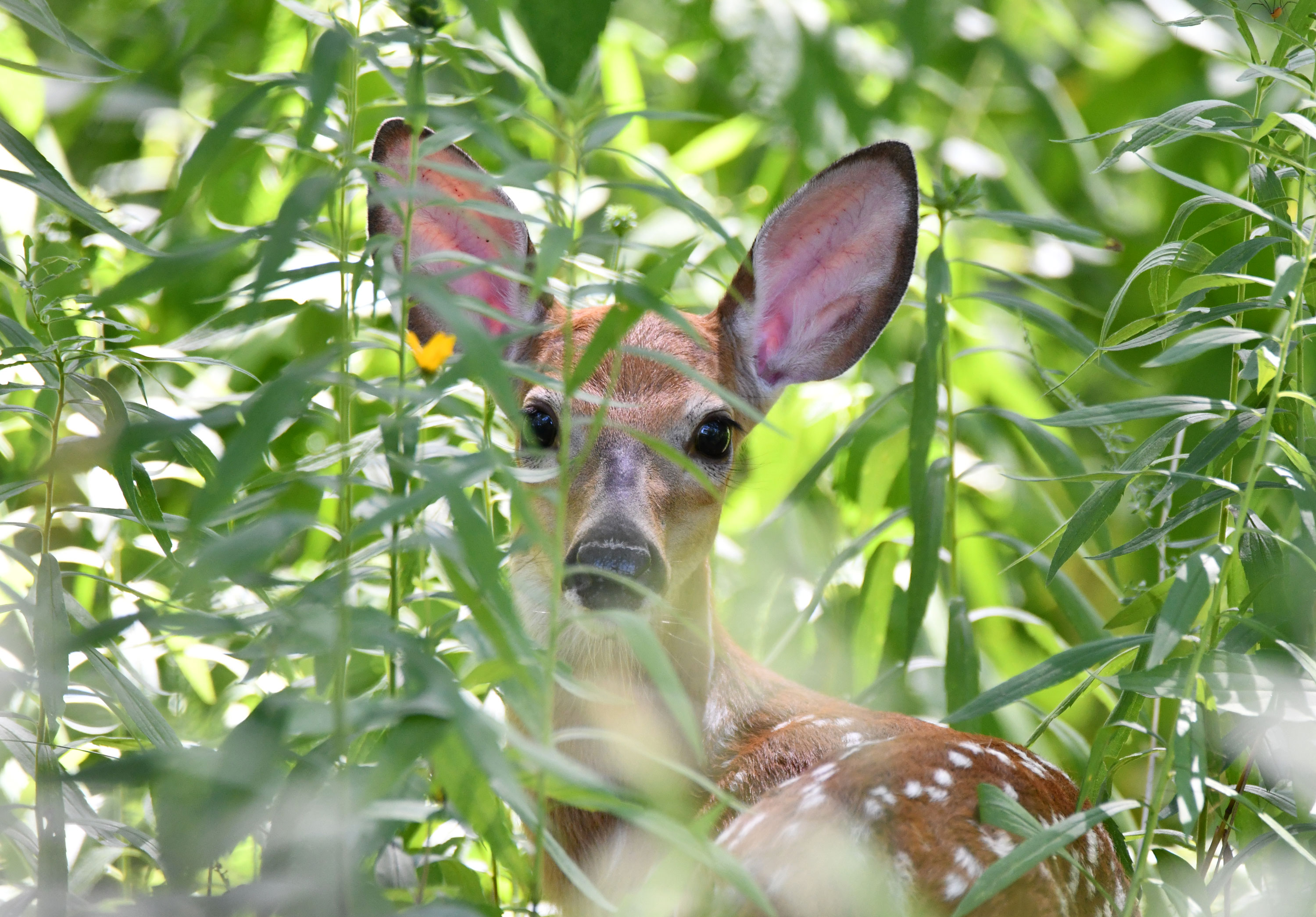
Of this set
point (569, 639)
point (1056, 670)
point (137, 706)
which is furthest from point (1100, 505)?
point (137, 706)

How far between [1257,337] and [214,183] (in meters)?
2.83

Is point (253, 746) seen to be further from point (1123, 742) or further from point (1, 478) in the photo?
point (1, 478)

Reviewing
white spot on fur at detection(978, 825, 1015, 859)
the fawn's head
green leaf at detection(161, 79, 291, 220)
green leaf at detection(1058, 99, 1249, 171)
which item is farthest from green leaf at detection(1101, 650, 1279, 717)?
green leaf at detection(161, 79, 291, 220)

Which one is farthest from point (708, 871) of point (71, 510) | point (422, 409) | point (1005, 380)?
point (1005, 380)

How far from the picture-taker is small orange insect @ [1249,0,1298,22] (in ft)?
6.96

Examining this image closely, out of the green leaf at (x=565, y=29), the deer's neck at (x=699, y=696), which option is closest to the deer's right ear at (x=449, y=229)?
the green leaf at (x=565, y=29)

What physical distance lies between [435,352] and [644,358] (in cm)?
52

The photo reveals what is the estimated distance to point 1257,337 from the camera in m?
1.94

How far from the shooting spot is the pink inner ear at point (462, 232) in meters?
2.78

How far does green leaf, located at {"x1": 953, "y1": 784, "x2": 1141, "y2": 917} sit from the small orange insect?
136cm

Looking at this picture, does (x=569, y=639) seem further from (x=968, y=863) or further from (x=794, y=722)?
(x=968, y=863)

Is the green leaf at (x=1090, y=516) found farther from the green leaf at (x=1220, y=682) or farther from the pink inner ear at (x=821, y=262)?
the pink inner ear at (x=821, y=262)

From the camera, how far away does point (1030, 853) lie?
177cm

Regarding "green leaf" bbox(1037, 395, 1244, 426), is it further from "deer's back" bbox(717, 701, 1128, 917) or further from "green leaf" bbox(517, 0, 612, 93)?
"green leaf" bbox(517, 0, 612, 93)
